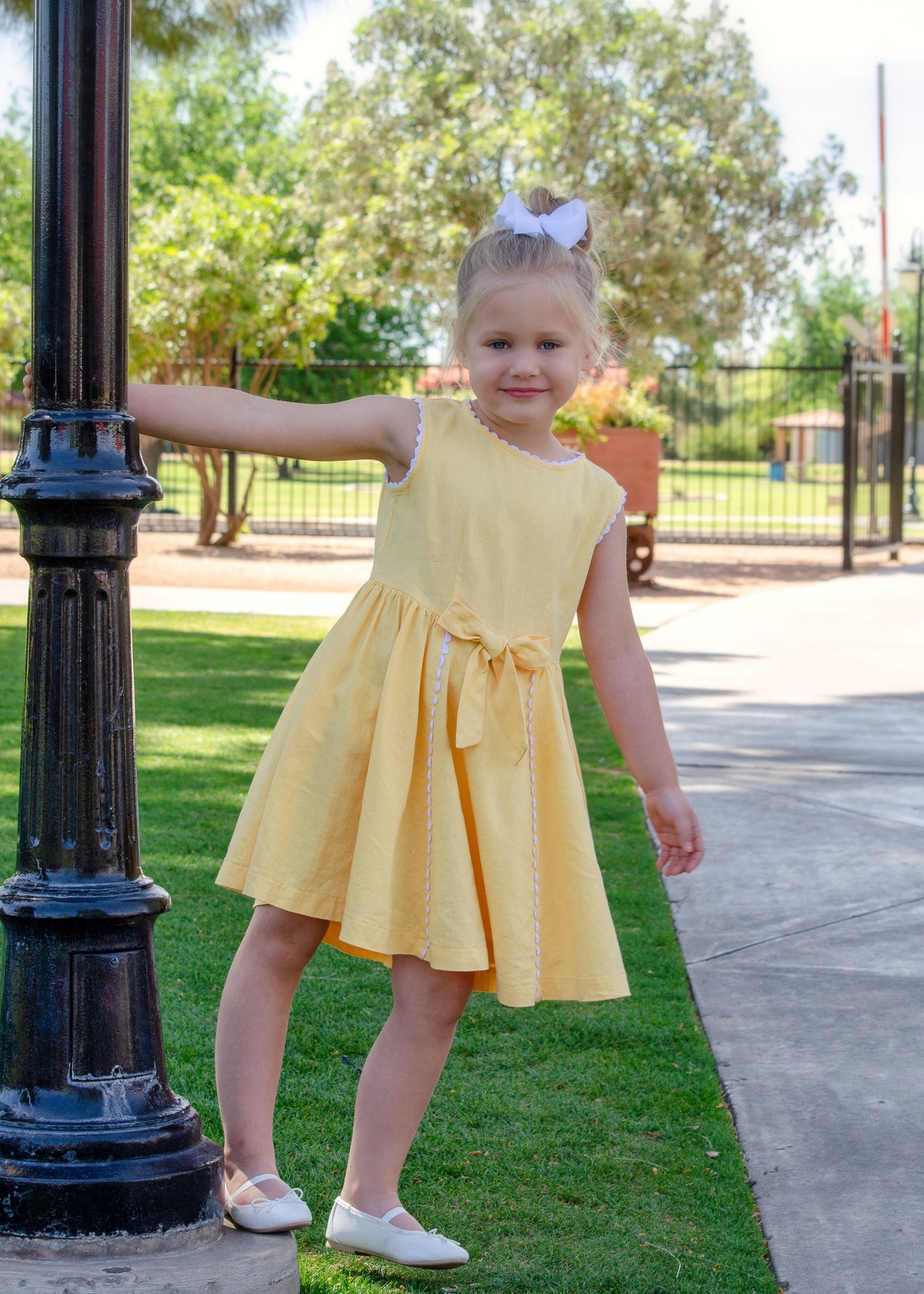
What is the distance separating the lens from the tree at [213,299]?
15.1 m

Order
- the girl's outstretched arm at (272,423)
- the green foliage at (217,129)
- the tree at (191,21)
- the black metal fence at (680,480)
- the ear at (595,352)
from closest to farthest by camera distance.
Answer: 1. the girl's outstretched arm at (272,423)
2. the ear at (595,352)
3. the tree at (191,21)
4. the black metal fence at (680,480)
5. the green foliage at (217,129)

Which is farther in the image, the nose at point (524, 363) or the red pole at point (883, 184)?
the red pole at point (883, 184)

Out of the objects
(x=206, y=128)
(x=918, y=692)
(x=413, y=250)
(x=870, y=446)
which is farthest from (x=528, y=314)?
(x=206, y=128)

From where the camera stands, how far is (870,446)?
51.1ft

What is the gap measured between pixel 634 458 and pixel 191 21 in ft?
20.6

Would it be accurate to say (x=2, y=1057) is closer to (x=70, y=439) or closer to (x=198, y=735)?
(x=70, y=439)

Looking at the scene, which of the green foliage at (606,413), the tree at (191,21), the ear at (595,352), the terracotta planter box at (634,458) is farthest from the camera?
the terracotta planter box at (634,458)

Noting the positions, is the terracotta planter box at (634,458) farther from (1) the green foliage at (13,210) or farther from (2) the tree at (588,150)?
(1) the green foliage at (13,210)

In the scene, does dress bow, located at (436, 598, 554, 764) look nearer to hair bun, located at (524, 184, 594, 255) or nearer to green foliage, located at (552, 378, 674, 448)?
hair bun, located at (524, 184, 594, 255)

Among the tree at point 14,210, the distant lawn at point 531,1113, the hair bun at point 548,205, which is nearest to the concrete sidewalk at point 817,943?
the distant lawn at point 531,1113

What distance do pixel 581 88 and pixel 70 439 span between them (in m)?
16.1

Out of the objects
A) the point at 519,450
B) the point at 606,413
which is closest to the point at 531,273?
the point at 519,450

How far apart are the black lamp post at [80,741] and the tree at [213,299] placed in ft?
41.5

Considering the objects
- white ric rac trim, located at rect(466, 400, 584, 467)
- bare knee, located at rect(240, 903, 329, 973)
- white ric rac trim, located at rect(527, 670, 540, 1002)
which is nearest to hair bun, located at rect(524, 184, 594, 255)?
white ric rac trim, located at rect(466, 400, 584, 467)
